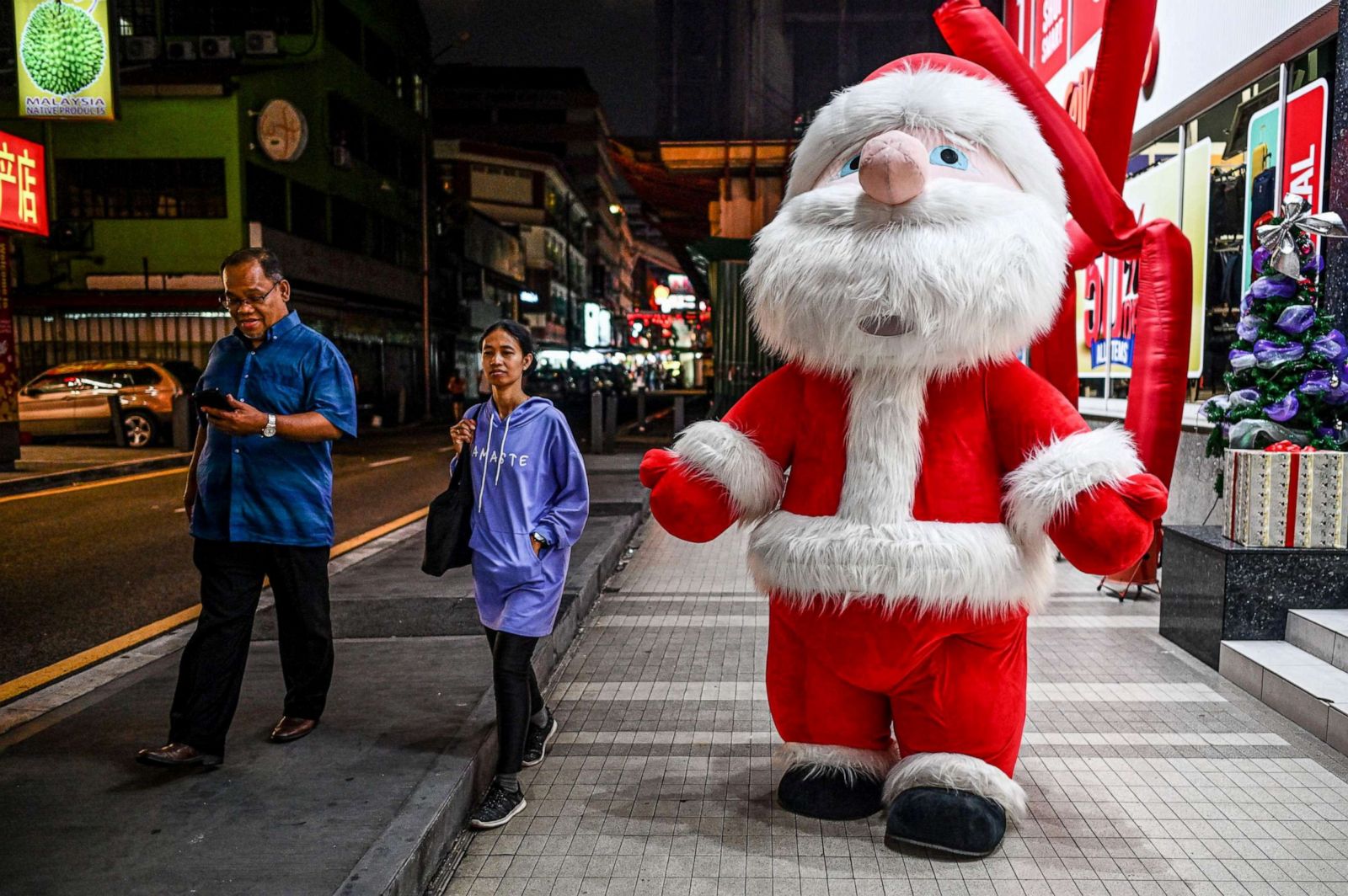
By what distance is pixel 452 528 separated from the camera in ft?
11.2

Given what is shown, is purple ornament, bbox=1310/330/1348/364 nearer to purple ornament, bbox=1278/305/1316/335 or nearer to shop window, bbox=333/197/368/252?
purple ornament, bbox=1278/305/1316/335

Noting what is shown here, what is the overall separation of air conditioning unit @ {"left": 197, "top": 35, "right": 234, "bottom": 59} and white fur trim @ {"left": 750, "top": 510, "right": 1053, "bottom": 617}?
88.2ft

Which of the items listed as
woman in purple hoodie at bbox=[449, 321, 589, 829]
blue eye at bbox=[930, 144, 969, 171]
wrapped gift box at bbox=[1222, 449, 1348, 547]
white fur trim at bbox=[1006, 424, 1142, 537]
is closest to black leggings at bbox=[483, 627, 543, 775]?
woman in purple hoodie at bbox=[449, 321, 589, 829]

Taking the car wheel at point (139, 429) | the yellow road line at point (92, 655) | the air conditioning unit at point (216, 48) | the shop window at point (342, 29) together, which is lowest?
the yellow road line at point (92, 655)

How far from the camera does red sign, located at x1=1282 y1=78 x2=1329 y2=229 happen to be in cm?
580

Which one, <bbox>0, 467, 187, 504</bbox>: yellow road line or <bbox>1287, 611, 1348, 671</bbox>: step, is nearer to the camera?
<bbox>1287, 611, 1348, 671</bbox>: step

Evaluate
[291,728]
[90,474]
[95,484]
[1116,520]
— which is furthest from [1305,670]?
[90,474]

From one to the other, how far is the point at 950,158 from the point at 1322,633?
301 centimetres

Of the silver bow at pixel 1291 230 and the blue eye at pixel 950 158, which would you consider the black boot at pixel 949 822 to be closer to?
the blue eye at pixel 950 158

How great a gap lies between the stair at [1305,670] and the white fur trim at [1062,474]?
182cm

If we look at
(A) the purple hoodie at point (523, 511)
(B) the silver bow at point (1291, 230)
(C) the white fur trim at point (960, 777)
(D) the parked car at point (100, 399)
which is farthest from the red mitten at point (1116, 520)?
(D) the parked car at point (100, 399)

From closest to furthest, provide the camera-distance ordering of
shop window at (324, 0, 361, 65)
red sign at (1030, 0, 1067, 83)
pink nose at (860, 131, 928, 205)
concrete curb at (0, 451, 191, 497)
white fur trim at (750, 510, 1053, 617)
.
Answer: pink nose at (860, 131, 928, 205) < white fur trim at (750, 510, 1053, 617) < red sign at (1030, 0, 1067, 83) < concrete curb at (0, 451, 191, 497) < shop window at (324, 0, 361, 65)

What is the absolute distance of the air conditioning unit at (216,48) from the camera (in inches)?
987

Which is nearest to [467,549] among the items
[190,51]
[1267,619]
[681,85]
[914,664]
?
[914,664]
